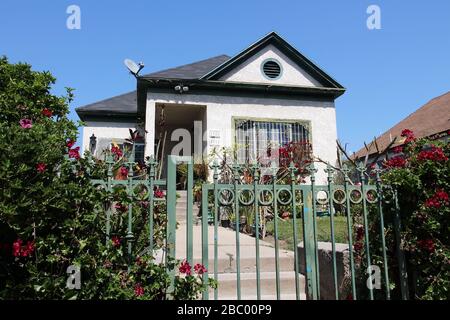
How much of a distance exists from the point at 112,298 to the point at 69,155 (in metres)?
1.28

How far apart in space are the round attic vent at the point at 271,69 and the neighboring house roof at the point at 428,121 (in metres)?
6.99

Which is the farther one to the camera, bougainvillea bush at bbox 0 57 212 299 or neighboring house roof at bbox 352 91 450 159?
neighboring house roof at bbox 352 91 450 159

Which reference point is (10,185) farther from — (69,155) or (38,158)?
(69,155)

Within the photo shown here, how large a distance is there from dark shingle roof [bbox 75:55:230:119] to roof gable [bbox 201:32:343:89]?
1408mm

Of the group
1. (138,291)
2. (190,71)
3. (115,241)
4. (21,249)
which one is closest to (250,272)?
(138,291)

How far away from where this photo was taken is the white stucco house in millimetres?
12750

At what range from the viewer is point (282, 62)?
13742 millimetres

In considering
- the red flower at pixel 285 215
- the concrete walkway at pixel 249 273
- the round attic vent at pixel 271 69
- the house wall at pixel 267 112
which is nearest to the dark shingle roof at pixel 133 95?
the house wall at pixel 267 112

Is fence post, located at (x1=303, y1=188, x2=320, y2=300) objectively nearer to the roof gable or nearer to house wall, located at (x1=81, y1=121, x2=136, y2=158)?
the roof gable

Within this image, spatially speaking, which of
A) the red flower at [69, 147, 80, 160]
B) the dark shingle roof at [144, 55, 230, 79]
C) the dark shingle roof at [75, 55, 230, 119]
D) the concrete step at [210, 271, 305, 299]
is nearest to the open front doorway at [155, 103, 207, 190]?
the dark shingle roof at [144, 55, 230, 79]

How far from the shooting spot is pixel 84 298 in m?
2.84

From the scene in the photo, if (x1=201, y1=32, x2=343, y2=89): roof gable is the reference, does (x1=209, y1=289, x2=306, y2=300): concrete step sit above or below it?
below

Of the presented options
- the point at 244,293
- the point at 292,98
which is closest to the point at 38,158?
the point at 244,293
